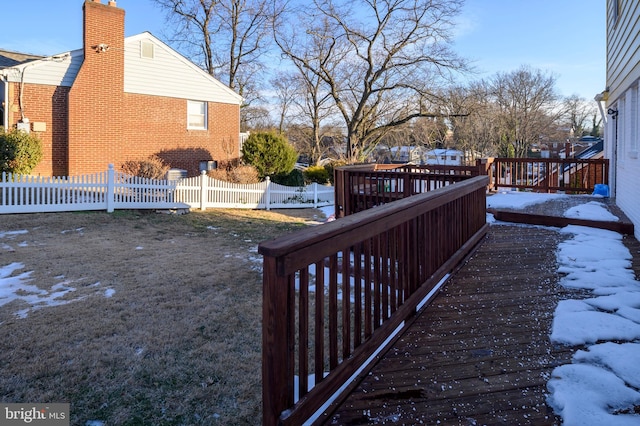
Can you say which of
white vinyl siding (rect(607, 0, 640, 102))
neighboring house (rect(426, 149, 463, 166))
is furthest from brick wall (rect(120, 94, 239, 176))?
neighboring house (rect(426, 149, 463, 166))

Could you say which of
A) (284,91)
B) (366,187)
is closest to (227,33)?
(284,91)

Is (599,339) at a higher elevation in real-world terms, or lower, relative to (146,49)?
lower

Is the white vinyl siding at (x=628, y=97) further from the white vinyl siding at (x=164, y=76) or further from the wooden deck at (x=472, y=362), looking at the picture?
the white vinyl siding at (x=164, y=76)

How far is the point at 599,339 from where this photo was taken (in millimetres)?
2748

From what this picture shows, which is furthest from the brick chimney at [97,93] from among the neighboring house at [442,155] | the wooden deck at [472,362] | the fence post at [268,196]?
the neighboring house at [442,155]

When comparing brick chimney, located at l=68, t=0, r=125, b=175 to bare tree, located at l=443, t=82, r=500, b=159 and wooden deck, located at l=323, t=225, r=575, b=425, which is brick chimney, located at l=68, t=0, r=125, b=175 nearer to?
wooden deck, located at l=323, t=225, r=575, b=425

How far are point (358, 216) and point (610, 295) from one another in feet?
8.37

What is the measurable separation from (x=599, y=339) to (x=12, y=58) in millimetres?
19486

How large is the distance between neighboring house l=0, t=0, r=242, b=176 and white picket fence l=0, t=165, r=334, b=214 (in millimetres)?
2818

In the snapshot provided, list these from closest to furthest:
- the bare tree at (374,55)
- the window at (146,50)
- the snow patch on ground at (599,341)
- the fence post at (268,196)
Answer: the snow patch on ground at (599,341) → the fence post at (268,196) → the window at (146,50) → the bare tree at (374,55)

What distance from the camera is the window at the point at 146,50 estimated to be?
15039 millimetres

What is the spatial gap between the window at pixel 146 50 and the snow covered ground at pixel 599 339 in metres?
14.8

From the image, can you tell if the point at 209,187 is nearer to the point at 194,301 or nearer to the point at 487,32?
the point at 194,301

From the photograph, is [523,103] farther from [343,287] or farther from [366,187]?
[343,287]
